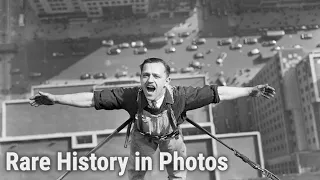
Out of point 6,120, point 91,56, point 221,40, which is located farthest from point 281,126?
point 6,120

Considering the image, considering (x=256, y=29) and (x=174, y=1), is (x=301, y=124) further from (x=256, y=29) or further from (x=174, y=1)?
(x=174, y=1)

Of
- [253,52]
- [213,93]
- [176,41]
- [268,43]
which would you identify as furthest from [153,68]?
[268,43]

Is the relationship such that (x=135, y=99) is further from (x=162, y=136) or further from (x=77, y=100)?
(x=77, y=100)

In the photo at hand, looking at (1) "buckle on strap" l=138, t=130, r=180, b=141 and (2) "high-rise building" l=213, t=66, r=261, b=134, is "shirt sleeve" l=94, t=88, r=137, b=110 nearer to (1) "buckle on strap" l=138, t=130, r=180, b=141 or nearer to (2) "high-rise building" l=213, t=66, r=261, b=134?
(1) "buckle on strap" l=138, t=130, r=180, b=141

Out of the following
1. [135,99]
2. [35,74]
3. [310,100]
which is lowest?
[135,99]

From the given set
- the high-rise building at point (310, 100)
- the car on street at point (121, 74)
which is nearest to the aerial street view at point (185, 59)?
the high-rise building at point (310, 100)

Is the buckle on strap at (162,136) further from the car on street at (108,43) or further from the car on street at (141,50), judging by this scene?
the car on street at (108,43)

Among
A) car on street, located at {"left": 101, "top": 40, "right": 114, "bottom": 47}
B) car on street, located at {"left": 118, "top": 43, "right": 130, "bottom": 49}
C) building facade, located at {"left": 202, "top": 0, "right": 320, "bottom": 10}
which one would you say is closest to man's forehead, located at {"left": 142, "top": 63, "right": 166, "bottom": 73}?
car on street, located at {"left": 118, "top": 43, "right": 130, "bottom": 49}

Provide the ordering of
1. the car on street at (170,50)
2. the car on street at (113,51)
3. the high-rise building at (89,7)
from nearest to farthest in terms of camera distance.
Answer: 1. the high-rise building at (89,7)
2. the car on street at (113,51)
3. the car on street at (170,50)
